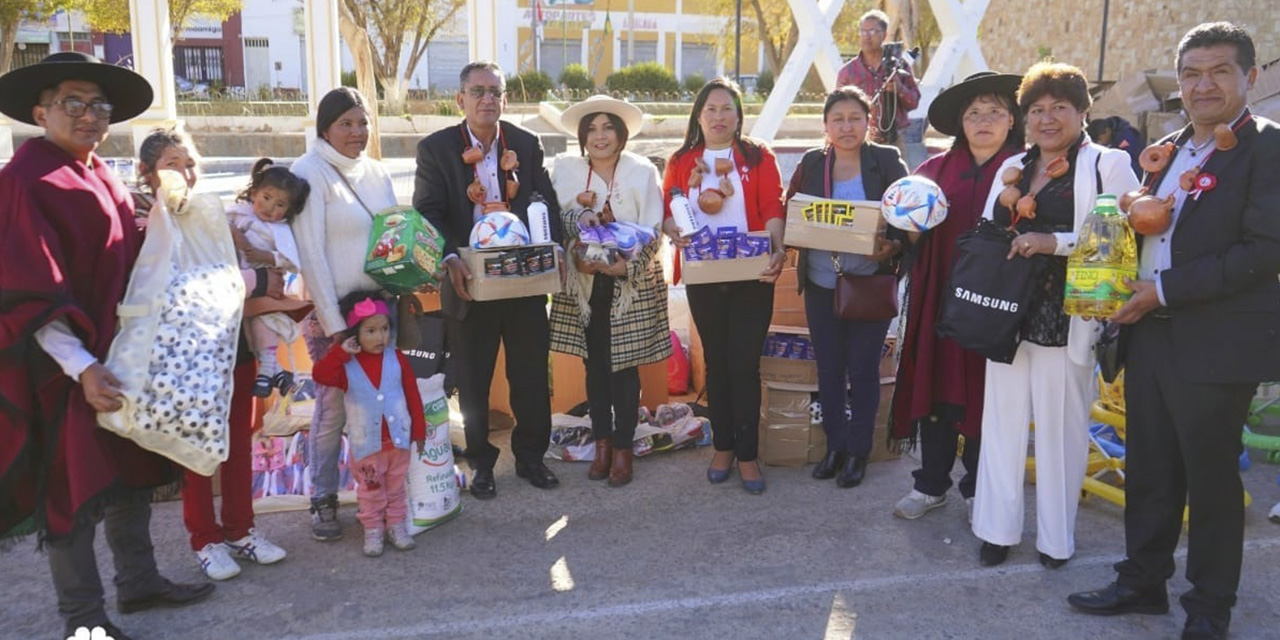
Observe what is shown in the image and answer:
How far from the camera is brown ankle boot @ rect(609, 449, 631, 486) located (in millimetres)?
4922

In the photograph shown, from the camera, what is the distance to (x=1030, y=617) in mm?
3570

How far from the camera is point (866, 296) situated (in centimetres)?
453

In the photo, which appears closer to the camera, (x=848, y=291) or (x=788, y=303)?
(x=848, y=291)

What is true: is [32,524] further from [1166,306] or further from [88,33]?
[88,33]

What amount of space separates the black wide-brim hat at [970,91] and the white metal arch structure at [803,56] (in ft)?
30.5

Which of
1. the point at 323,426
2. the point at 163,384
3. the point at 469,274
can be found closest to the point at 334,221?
the point at 469,274

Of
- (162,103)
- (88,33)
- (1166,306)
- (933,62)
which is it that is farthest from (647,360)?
(88,33)

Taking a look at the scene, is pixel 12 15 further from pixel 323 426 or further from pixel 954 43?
pixel 323 426

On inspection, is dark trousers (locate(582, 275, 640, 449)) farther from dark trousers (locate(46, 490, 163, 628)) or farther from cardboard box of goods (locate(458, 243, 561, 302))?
dark trousers (locate(46, 490, 163, 628))

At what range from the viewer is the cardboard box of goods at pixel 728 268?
4.47 m

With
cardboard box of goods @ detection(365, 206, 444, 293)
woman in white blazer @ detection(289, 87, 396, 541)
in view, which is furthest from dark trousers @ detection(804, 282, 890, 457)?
woman in white blazer @ detection(289, 87, 396, 541)

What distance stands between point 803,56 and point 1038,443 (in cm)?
1059

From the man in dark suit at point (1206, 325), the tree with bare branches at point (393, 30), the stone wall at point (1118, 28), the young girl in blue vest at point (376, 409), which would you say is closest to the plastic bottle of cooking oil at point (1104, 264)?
the man in dark suit at point (1206, 325)

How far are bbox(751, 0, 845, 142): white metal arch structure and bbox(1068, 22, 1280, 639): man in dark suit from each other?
1037 centimetres
